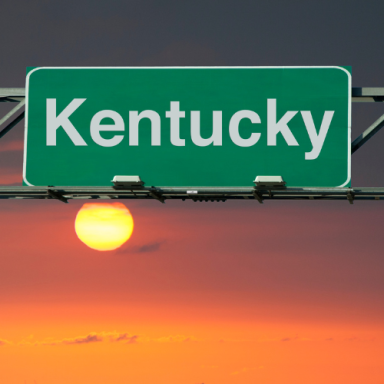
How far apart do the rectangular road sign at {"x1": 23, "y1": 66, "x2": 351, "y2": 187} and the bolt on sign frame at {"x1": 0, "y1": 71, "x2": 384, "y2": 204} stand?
0.27m

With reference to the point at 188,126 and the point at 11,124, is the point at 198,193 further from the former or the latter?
the point at 11,124

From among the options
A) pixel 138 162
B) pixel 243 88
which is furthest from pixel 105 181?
pixel 243 88

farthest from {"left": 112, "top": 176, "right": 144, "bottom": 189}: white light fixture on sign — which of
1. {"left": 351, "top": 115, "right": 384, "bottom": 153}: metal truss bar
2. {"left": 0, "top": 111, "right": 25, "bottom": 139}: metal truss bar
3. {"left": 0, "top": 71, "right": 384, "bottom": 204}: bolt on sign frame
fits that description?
{"left": 351, "top": 115, "right": 384, "bottom": 153}: metal truss bar

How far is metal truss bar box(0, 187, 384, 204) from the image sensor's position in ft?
73.8

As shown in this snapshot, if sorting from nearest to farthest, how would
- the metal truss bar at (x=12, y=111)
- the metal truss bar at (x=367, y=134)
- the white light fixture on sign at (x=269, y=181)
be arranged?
the white light fixture on sign at (x=269, y=181) < the metal truss bar at (x=367, y=134) < the metal truss bar at (x=12, y=111)

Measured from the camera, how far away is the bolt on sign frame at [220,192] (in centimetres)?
2253

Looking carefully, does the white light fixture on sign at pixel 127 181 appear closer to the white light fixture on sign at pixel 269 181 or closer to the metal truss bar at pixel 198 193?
the metal truss bar at pixel 198 193

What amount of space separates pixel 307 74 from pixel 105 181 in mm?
5891

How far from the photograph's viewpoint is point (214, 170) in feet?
75.6

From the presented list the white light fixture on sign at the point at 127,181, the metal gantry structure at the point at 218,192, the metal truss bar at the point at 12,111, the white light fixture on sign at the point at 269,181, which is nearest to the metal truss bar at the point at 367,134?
the metal gantry structure at the point at 218,192

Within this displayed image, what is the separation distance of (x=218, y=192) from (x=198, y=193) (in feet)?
1.68

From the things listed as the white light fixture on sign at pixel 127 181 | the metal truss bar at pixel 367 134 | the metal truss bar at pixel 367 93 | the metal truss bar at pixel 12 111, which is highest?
the metal truss bar at pixel 367 93

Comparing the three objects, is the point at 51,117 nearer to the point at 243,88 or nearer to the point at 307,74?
the point at 243,88

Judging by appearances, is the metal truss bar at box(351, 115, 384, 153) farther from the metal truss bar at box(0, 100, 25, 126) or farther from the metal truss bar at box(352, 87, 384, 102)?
the metal truss bar at box(0, 100, 25, 126)
